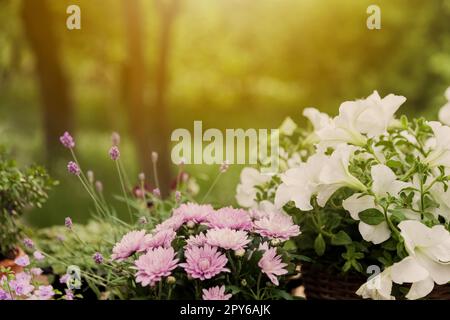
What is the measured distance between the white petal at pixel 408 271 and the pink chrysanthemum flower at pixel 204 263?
30 centimetres

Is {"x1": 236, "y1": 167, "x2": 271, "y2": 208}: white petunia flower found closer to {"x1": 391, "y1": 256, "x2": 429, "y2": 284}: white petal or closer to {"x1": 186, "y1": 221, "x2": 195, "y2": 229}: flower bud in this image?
{"x1": 186, "y1": 221, "x2": 195, "y2": 229}: flower bud

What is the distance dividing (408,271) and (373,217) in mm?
110

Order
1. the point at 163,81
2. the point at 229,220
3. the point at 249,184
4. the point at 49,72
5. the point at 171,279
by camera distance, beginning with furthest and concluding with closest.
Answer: the point at 163,81, the point at 49,72, the point at 249,184, the point at 229,220, the point at 171,279

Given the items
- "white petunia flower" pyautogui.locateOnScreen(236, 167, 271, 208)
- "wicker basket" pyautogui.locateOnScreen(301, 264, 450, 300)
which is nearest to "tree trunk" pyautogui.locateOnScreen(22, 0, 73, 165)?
"white petunia flower" pyautogui.locateOnScreen(236, 167, 271, 208)

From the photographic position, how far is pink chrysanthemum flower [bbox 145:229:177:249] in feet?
3.59

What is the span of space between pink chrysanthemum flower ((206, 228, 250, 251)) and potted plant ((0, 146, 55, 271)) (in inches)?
25.1

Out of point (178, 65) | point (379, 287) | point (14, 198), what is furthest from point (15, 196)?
point (178, 65)

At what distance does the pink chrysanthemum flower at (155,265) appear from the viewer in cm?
103

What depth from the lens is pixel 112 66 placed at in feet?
20.4

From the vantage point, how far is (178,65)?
6477 mm

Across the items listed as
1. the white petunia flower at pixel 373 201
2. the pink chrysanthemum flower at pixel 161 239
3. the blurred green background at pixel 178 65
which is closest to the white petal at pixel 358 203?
the white petunia flower at pixel 373 201

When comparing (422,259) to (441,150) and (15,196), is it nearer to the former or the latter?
(441,150)
